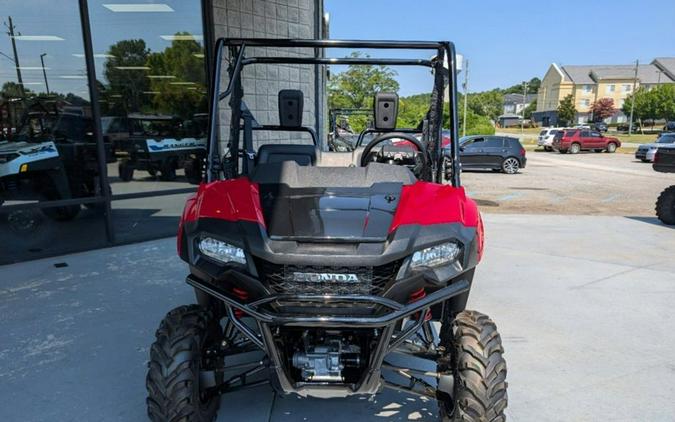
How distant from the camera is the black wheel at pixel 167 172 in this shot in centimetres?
636

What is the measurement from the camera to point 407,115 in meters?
20.7

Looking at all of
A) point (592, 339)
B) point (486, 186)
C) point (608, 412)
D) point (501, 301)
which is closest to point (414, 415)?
point (608, 412)

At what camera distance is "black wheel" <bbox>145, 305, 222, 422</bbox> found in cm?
194

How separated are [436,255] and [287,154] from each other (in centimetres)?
125

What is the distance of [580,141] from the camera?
27.2 meters

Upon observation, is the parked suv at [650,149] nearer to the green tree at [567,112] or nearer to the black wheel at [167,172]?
the black wheel at [167,172]

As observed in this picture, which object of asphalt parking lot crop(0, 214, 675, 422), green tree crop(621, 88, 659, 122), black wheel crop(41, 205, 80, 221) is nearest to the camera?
asphalt parking lot crop(0, 214, 675, 422)

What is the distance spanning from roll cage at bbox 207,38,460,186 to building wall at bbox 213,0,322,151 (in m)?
3.13

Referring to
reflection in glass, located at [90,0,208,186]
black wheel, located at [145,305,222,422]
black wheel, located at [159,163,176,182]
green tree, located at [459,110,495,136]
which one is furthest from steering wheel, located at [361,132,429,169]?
green tree, located at [459,110,495,136]

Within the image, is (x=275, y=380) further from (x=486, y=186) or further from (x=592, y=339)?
(x=486, y=186)

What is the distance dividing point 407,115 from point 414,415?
1908 centimetres

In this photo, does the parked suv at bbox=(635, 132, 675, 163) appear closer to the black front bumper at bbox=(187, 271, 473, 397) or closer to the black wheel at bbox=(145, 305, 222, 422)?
the black front bumper at bbox=(187, 271, 473, 397)

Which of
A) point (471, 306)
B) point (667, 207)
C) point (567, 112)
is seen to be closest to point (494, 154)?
point (667, 207)

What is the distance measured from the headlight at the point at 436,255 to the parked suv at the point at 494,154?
15739 mm
